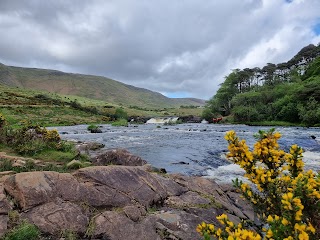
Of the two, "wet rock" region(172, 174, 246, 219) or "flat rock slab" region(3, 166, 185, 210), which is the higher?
"flat rock slab" region(3, 166, 185, 210)

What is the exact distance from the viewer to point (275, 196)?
385cm

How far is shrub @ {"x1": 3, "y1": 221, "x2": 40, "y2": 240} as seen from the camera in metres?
6.14

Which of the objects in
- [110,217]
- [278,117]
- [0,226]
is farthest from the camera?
[278,117]

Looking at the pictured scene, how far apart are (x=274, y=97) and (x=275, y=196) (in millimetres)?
84535

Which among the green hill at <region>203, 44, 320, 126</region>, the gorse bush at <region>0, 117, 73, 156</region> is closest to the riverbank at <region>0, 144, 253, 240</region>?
the gorse bush at <region>0, 117, 73, 156</region>

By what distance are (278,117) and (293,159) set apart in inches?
2783

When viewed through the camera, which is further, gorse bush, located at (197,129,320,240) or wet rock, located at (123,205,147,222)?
wet rock, located at (123,205,147,222)

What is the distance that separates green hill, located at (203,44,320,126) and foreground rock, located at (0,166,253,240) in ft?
183

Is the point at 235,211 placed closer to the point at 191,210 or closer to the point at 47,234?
the point at 191,210

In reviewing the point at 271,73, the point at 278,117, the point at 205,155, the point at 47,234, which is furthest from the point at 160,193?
the point at 271,73

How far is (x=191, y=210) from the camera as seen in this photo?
350 inches

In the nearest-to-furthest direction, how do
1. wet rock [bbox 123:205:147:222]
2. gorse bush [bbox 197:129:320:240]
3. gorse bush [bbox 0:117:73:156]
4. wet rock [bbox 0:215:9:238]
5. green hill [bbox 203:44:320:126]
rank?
gorse bush [bbox 197:129:320:240], wet rock [bbox 0:215:9:238], wet rock [bbox 123:205:147:222], gorse bush [bbox 0:117:73:156], green hill [bbox 203:44:320:126]

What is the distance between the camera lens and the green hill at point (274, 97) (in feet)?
215

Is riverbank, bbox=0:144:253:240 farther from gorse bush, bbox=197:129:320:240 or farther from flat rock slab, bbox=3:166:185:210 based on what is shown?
gorse bush, bbox=197:129:320:240
